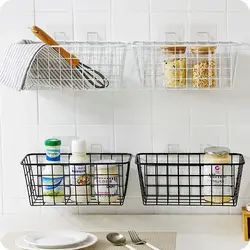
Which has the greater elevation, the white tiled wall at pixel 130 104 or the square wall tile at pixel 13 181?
the white tiled wall at pixel 130 104

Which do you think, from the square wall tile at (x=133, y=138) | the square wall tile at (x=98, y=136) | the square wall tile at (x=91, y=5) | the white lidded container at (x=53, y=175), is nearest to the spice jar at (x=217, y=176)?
the square wall tile at (x=133, y=138)

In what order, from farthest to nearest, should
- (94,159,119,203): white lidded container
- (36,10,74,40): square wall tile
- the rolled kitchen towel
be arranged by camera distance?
1. (36,10,74,40): square wall tile
2. (94,159,119,203): white lidded container
3. the rolled kitchen towel

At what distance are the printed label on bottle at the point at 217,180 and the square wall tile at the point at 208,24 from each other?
411mm

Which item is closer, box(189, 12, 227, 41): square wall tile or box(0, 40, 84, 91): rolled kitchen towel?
box(0, 40, 84, 91): rolled kitchen towel

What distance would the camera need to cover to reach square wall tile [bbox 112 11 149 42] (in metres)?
1.96

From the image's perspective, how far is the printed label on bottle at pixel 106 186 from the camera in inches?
73.5

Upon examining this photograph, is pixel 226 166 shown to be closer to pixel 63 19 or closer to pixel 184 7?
pixel 184 7

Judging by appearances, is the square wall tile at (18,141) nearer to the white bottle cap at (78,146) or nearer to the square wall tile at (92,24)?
the white bottle cap at (78,146)

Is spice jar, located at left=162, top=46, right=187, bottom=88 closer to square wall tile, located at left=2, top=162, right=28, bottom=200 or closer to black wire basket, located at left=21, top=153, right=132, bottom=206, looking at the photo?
black wire basket, located at left=21, top=153, right=132, bottom=206

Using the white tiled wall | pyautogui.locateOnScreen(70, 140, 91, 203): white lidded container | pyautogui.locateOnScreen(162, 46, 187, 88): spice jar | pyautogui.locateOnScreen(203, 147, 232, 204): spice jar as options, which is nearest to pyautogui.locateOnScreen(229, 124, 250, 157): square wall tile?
the white tiled wall

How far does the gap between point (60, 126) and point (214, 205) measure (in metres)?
0.55

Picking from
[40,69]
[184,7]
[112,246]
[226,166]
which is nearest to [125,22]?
[184,7]

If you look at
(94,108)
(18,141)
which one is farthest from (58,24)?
(18,141)

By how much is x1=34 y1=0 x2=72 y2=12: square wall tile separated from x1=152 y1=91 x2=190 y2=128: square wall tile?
39 centimetres
